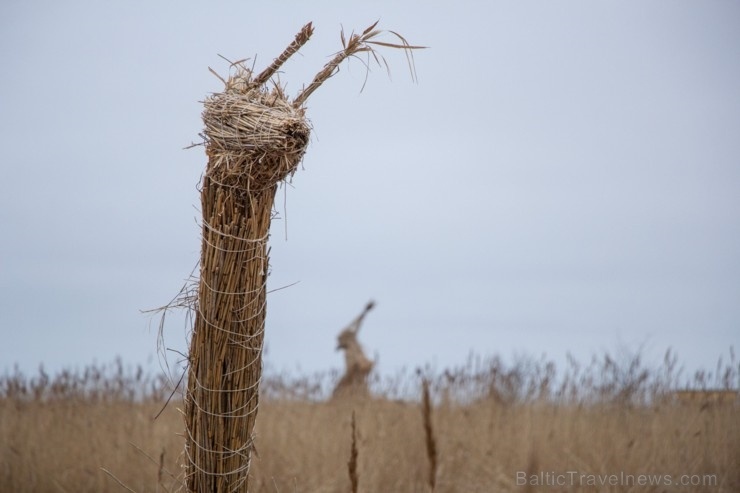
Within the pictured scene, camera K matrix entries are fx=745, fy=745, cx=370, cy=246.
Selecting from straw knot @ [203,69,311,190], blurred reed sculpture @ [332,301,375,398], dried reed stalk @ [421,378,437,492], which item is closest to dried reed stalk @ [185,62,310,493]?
straw knot @ [203,69,311,190]

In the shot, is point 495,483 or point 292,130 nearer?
point 292,130

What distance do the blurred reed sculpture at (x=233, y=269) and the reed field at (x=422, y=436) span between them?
2481mm

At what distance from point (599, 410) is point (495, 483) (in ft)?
4.38

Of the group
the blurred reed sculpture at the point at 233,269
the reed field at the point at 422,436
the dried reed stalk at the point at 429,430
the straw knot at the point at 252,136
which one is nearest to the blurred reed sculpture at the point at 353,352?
the reed field at the point at 422,436

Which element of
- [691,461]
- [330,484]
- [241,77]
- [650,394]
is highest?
[241,77]

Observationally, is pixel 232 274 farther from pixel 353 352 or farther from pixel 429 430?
pixel 353 352

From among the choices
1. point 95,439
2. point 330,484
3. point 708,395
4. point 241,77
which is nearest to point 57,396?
point 95,439

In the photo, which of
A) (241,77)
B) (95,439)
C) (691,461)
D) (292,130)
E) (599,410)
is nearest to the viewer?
(292,130)

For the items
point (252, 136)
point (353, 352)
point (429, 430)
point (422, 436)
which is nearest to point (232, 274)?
point (252, 136)

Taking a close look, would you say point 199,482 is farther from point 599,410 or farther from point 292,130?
point 599,410

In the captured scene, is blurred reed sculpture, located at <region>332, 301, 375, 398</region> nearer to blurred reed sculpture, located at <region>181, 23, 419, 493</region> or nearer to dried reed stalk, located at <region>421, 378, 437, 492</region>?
blurred reed sculpture, located at <region>181, 23, 419, 493</region>

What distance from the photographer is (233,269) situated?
2500mm

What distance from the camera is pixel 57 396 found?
21.1 feet

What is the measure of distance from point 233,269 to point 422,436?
11.8 feet
